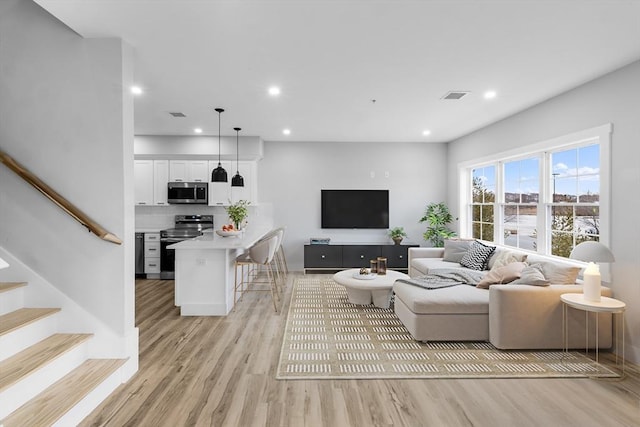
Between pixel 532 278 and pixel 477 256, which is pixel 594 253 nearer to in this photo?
pixel 532 278

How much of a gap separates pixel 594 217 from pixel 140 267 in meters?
6.68

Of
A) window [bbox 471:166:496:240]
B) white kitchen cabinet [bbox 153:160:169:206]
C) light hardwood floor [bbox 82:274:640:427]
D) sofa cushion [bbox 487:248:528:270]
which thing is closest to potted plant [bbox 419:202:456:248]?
window [bbox 471:166:496:240]

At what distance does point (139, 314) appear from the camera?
433 centimetres

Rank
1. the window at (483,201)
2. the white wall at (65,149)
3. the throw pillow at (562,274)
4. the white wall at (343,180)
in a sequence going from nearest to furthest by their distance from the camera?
the white wall at (65,149) → the throw pillow at (562,274) → the window at (483,201) → the white wall at (343,180)

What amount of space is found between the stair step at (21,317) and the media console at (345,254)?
4.51 meters

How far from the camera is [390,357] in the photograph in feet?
10.3

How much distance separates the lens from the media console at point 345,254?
22.2ft

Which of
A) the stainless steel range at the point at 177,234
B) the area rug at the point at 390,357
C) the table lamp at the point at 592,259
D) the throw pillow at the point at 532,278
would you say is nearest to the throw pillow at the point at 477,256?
the throw pillow at the point at 532,278

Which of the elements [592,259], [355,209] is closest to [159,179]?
[355,209]

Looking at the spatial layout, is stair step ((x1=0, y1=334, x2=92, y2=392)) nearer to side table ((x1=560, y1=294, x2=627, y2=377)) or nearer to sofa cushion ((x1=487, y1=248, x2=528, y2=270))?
side table ((x1=560, y1=294, x2=627, y2=377))

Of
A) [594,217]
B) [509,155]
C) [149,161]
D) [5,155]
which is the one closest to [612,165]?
[594,217]

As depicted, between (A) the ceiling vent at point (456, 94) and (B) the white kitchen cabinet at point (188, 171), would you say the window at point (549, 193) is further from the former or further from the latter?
(B) the white kitchen cabinet at point (188, 171)

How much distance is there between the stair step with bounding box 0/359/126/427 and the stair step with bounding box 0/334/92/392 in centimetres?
18

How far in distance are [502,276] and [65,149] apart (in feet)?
13.7
